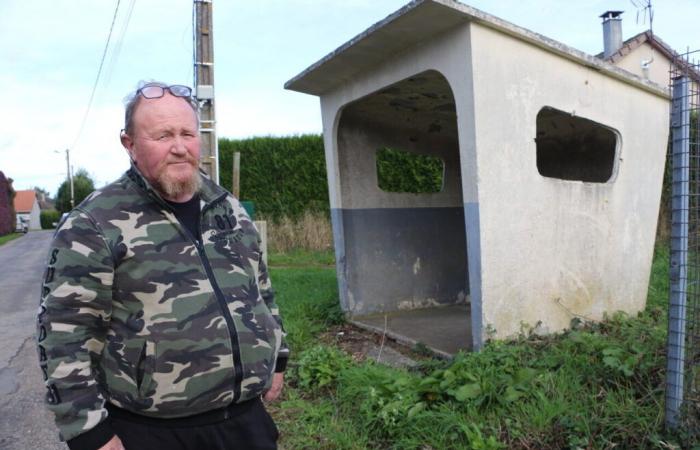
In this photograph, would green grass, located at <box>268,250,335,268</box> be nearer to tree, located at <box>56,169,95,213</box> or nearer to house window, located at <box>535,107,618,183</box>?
house window, located at <box>535,107,618,183</box>

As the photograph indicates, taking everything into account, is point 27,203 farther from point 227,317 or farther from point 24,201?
point 227,317

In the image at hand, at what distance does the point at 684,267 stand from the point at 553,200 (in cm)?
204

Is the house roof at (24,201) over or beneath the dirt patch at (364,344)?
over

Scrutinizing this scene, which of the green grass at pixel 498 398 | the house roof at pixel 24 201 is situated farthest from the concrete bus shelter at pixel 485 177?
the house roof at pixel 24 201

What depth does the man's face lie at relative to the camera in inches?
74.6

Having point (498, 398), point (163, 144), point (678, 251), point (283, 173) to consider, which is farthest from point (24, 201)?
point (678, 251)

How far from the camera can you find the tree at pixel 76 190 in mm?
50906

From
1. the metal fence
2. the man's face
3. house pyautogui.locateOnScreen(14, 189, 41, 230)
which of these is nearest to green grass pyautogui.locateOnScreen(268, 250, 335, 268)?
the metal fence

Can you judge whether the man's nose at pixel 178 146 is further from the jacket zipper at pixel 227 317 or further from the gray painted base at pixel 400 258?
the gray painted base at pixel 400 258

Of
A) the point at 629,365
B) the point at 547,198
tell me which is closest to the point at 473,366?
the point at 629,365

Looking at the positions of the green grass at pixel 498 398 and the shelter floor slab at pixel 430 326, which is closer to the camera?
the green grass at pixel 498 398

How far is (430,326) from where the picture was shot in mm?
6023

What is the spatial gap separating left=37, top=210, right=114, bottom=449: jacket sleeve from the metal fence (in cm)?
266

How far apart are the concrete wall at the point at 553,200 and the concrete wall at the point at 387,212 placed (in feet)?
3.90
